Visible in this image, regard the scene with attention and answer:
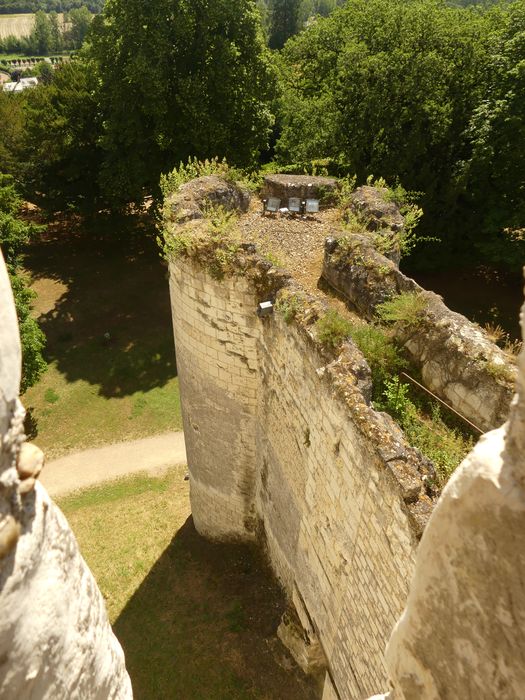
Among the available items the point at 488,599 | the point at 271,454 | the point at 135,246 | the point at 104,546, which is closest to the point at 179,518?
Result: the point at 104,546

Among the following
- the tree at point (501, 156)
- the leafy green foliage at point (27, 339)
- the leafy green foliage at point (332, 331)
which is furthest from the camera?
the tree at point (501, 156)

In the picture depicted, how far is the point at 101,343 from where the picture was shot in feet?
60.0

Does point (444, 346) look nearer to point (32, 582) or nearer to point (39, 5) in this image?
point (32, 582)

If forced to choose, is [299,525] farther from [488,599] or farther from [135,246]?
[135,246]

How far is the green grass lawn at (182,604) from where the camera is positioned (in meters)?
8.95

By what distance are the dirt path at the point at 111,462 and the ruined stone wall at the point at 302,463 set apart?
390cm

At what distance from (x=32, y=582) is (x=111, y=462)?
12.6 m

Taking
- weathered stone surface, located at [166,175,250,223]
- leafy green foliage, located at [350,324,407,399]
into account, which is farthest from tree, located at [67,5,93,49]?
leafy green foliage, located at [350,324,407,399]

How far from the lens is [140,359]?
57.7 feet

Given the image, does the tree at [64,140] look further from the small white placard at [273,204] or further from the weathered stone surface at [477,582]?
the weathered stone surface at [477,582]

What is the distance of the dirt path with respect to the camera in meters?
13.7

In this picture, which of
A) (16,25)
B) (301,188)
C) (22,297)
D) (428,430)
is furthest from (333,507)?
(16,25)

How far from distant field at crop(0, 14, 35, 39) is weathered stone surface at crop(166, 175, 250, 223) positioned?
126396 mm

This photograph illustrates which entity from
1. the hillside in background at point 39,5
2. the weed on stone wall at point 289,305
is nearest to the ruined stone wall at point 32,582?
the weed on stone wall at point 289,305
